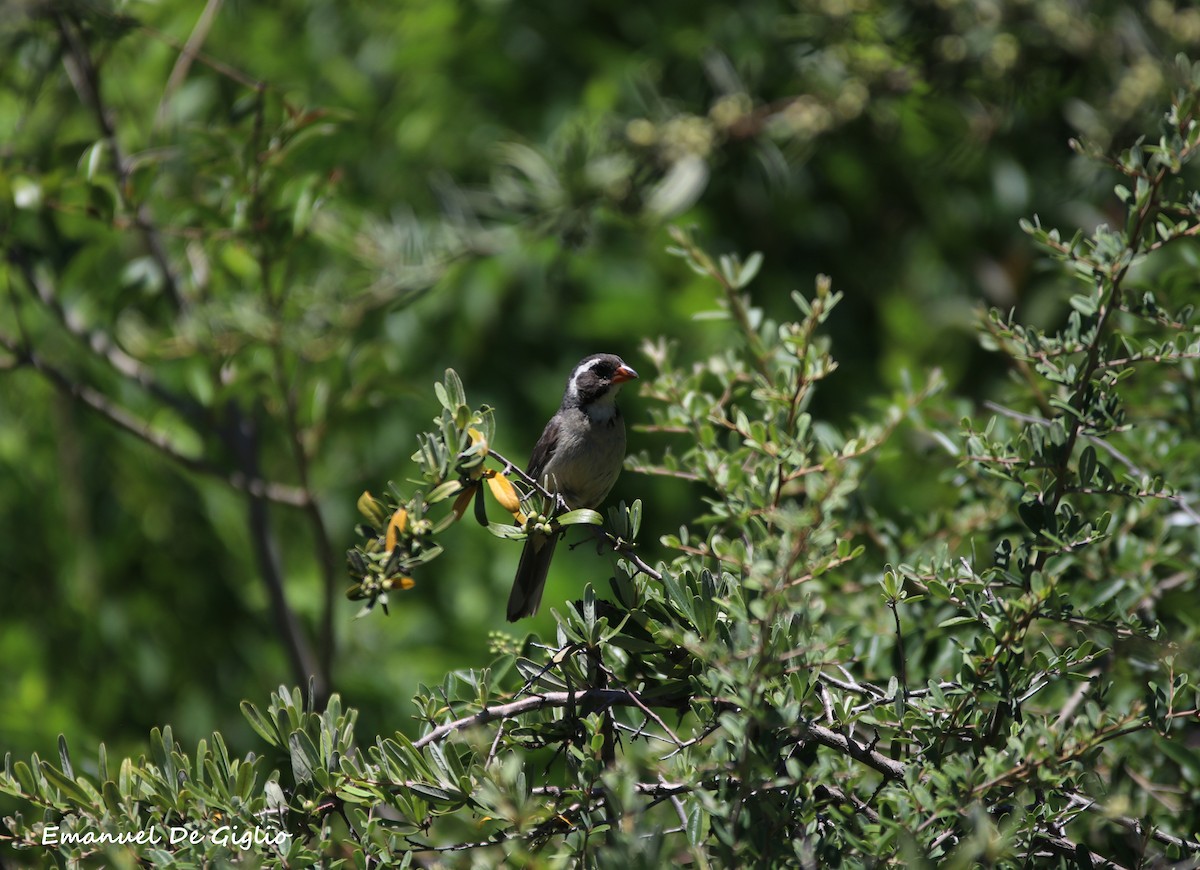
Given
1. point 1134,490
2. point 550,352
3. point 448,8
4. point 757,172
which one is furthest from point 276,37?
point 1134,490

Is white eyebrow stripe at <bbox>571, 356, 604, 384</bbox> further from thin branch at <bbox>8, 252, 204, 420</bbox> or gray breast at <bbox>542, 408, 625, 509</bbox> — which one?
thin branch at <bbox>8, 252, 204, 420</bbox>

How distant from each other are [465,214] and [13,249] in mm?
1708

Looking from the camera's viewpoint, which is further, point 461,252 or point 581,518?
point 461,252

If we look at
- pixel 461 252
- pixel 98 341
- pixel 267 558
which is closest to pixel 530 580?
Answer: pixel 267 558

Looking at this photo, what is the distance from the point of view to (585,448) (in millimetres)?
3914

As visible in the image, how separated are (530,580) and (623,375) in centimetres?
81

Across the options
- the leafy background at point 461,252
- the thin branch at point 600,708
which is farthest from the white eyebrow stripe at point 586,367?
the thin branch at point 600,708

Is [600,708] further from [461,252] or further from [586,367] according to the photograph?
[461,252]

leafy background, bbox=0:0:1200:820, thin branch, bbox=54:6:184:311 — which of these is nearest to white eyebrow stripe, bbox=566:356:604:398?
leafy background, bbox=0:0:1200:820

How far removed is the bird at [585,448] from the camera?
391cm

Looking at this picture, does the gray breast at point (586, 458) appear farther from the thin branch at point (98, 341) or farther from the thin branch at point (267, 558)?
the thin branch at point (98, 341)

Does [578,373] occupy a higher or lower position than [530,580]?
higher

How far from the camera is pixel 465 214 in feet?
15.4

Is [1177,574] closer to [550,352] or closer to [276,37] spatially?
[550,352]
